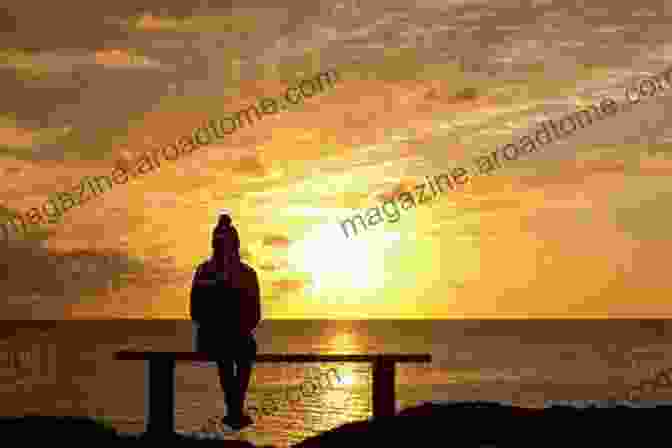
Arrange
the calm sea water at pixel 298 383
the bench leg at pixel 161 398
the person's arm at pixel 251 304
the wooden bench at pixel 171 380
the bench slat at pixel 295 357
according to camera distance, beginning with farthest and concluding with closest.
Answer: the calm sea water at pixel 298 383
the bench leg at pixel 161 398
the wooden bench at pixel 171 380
the bench slat at pixel 295 357
the person's arm at pixel 251 304

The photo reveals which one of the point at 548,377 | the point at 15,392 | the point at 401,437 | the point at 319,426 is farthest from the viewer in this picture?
the point at 548,377

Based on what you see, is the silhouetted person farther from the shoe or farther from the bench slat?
the bench slat

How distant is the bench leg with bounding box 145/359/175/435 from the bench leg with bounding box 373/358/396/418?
2.55m

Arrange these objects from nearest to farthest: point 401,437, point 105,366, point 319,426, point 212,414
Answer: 1. point 401,437
2. point 319,426
3. point 212,414
4. point 105,366

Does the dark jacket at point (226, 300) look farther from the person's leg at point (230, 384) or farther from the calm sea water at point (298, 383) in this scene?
the calm sea water at point (298, 383)

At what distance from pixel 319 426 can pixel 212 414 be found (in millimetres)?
6785

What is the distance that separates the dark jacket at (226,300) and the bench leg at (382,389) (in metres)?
1.86

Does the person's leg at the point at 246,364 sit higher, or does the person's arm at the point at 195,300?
the person's arm at the point at 195,300

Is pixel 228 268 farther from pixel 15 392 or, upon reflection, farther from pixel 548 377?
pixel 548 377

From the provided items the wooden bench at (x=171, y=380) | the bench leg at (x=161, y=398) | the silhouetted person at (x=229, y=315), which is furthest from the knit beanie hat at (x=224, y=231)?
the bench leg at (x=161, y=398)

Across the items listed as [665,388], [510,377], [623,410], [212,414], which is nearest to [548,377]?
[510,377]

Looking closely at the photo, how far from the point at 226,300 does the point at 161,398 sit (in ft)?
6.62

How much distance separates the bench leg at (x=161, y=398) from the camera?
15.1 metres

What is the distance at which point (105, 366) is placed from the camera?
11038cm
